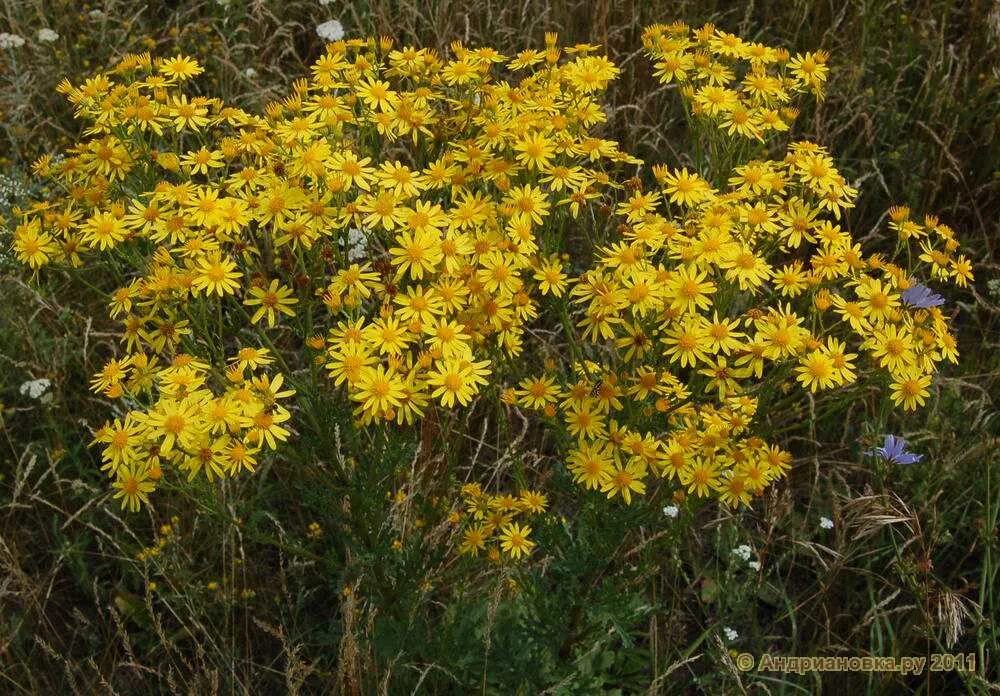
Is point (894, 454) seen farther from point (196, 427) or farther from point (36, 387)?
point (36, 387)

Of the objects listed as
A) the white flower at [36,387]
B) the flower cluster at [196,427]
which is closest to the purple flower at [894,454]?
the flower cluster at [196,427]

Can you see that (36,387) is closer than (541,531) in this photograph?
No

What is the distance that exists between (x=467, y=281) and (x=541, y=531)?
2.61 feet

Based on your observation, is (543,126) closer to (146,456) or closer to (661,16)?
(146,456)

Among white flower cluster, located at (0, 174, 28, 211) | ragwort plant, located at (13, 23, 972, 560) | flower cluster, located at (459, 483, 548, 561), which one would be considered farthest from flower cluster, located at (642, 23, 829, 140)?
white flower cluster, located at (0, 174, 28, 211)

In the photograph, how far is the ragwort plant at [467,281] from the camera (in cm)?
217

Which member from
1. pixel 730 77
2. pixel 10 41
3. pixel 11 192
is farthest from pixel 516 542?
pixel 10 41

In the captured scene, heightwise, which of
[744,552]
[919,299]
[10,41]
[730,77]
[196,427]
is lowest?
[744,552]

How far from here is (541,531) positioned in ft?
8.53

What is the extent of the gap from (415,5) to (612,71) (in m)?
1.83

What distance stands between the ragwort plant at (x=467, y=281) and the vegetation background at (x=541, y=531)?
22cm

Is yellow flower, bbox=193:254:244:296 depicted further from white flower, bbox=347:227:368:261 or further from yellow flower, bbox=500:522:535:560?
yellow flower, bbox=500:522:535:560

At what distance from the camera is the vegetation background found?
8.54 feet

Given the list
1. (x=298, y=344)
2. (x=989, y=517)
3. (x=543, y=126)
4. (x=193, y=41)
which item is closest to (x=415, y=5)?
(x=193, y=41)
